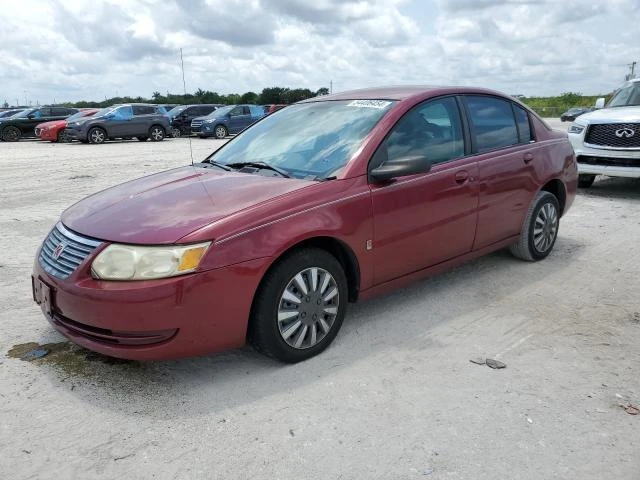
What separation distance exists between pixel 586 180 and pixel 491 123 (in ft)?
18.6

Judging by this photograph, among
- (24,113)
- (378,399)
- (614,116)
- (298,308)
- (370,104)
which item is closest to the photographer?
(378,399)

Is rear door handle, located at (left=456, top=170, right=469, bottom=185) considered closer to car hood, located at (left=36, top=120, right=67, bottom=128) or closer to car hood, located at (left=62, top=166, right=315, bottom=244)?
car hood, located at (left=62, top=166, right=315, bottom=244)

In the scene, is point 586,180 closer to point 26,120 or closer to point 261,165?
point 261,165

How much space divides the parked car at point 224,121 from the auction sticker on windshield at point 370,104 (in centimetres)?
2156

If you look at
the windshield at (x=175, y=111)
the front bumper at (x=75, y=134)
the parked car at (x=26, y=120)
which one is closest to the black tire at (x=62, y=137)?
the front bumper at (x=75, y=134)

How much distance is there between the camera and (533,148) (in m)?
5.13

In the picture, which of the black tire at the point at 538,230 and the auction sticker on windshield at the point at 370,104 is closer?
the auction sticker on windshield at the point at 370,104

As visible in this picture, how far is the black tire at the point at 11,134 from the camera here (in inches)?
955

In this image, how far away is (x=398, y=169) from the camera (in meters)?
3.63

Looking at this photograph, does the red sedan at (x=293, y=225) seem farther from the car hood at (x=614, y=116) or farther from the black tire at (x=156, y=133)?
the black tire at (x=156, y=133)

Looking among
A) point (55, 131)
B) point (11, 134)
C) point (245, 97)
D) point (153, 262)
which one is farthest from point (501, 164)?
point (245, 97)

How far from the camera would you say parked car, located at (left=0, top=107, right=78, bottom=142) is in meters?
24.3

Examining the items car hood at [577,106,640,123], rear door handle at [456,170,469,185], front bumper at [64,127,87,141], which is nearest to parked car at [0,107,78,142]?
front bumper at [64,127,87,141]

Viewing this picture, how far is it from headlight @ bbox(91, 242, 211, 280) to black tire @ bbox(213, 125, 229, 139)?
76.7ft
